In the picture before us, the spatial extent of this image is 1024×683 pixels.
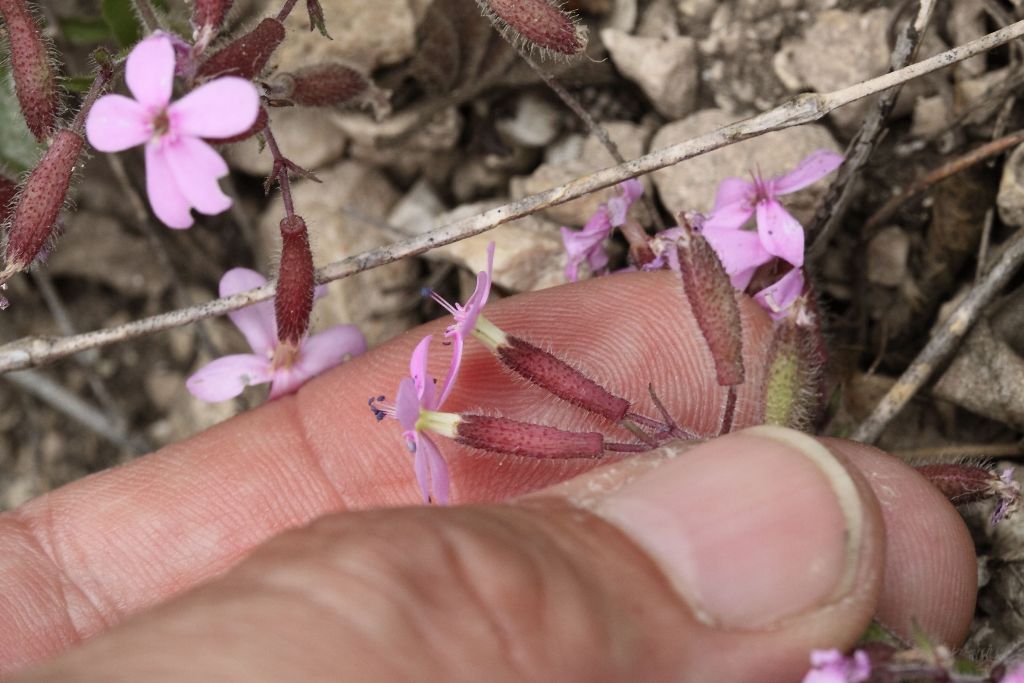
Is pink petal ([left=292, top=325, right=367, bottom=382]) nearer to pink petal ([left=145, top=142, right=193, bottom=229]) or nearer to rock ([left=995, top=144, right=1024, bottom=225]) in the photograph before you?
pink petal ([left=145, top=142, right=193, bottom=229])

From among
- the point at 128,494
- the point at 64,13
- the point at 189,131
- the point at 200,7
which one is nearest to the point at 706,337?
Result: the point at 189,131

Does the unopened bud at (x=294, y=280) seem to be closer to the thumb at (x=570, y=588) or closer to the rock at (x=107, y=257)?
the thumb at (x=570, y=588)

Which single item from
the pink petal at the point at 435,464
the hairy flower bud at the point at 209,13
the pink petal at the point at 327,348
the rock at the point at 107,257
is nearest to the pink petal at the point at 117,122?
the hairy flower bud at the point at 209,13

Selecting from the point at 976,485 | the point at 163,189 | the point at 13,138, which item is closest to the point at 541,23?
the point at 163,189

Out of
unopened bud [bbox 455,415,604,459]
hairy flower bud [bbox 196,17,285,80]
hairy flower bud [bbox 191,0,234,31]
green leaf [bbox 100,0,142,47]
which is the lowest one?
unopened bud [bbox 455,415,604,459]

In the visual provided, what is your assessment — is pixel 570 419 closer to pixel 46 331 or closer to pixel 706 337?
pixel 706 337

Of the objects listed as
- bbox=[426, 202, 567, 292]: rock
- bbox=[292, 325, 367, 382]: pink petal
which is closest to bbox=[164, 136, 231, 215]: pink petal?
bbox=[292, 325, 367, 382]: pink petal
